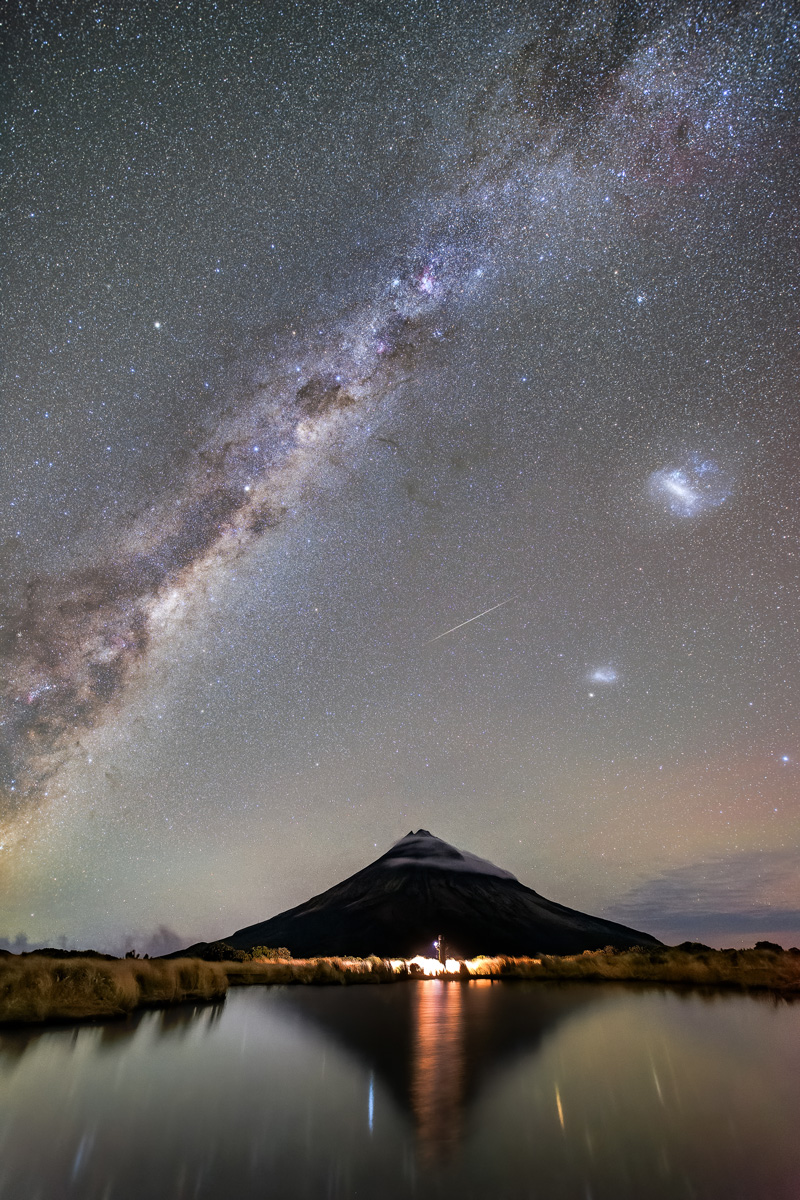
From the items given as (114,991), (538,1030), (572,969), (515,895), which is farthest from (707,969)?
(515,895)

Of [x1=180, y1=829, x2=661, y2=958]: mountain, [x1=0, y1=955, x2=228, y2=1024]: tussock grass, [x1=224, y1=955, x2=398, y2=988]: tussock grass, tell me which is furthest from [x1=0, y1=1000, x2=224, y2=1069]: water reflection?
Answer: [x1=180, y1=829, x2=661, y2=958]: mountain

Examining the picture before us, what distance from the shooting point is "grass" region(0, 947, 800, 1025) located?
1104 centimetres

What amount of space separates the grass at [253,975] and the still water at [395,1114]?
1.05m

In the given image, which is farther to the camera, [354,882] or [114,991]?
[354,882]

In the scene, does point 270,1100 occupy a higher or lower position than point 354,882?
lower

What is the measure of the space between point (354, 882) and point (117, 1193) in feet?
694

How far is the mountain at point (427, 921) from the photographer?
441 feet

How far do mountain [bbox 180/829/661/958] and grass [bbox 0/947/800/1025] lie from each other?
100 metres

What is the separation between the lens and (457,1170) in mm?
4035

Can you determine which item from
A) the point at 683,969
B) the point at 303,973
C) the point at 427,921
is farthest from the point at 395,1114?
the point at 427,921

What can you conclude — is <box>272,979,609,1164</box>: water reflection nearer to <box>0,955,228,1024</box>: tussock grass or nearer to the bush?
<box>0,955,228,1024</box>: tussock grass

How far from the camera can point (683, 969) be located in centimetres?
2762

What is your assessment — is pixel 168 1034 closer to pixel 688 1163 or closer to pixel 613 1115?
pixel 613 1115

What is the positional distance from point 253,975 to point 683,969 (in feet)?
63.9
